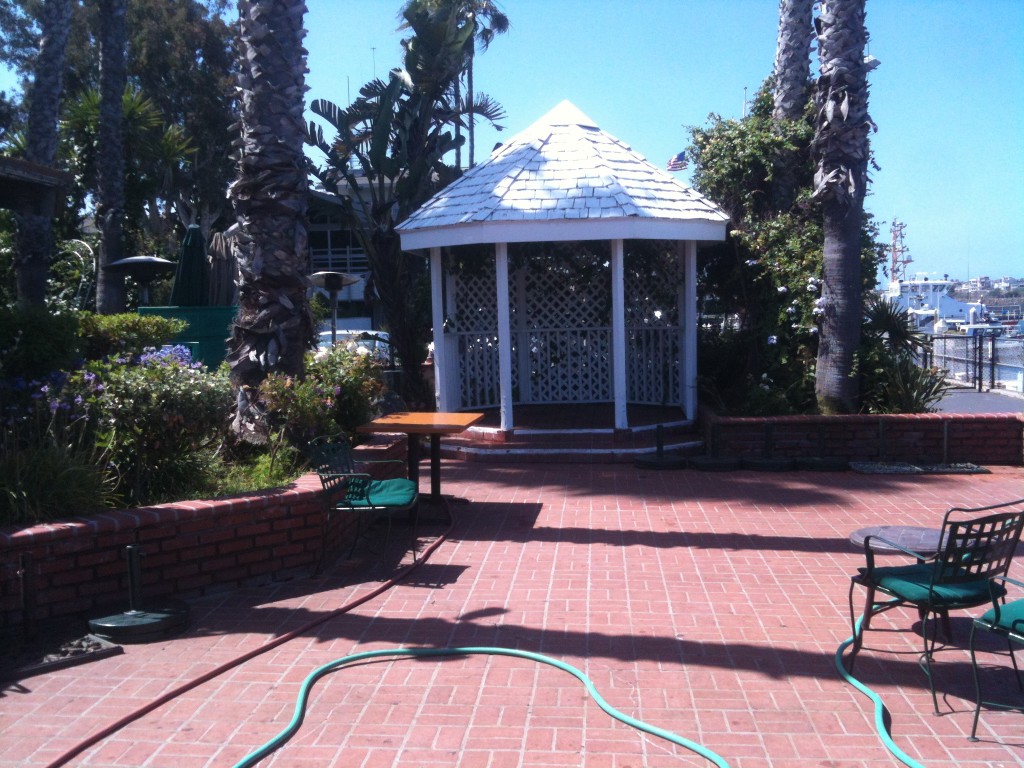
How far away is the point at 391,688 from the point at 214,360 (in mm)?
12853

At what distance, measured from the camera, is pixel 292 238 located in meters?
8.87

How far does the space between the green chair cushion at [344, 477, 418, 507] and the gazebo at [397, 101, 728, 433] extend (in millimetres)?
4300

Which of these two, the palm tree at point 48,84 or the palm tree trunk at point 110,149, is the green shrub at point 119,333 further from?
the palm tree trunk at point 110,149

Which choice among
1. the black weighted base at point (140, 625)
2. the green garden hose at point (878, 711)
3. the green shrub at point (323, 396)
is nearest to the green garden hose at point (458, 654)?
the green garden hose at point (878, 711)

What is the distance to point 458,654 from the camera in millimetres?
5168

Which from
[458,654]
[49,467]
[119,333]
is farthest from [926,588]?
[119,333]

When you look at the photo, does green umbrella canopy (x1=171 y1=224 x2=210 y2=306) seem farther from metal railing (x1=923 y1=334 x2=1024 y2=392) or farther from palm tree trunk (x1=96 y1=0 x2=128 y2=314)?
metal railing (x1=923 y1=334 x2=1024 y2=392)

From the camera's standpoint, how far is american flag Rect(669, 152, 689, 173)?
642 inches

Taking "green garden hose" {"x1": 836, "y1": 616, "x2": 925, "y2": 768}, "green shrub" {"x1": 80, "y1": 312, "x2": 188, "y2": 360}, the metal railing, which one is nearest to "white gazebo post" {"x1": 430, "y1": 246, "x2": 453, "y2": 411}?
"green shrub" {"x1": 80, "y1": 312, "x2": 188, "y2": 360}

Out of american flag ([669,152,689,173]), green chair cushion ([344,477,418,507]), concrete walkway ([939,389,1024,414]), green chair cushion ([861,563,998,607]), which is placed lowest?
concrete walkway ([939,389,1024,414])

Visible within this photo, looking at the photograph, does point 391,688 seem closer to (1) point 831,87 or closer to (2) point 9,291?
(1) point 831,87

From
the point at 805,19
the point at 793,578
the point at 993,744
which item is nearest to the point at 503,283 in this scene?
the point at 793,578

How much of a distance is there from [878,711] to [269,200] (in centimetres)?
689

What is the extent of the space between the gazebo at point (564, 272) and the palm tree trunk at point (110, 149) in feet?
23.8
